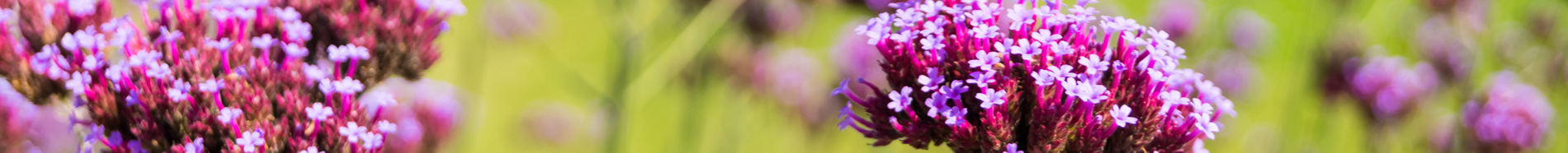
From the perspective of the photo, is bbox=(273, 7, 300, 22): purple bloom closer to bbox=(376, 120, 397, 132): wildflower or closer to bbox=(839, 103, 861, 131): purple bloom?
bbox=(376, 120, 397, 132): wildflower

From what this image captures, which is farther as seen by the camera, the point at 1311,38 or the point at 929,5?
the point at 1311,38

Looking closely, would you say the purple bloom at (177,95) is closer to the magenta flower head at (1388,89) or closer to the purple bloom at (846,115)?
the purple bloom at (846,115)

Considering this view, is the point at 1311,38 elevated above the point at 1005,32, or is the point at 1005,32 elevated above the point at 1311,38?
the point at 1311,38

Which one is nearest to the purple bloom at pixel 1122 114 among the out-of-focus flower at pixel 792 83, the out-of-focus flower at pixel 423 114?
the out-of-focus flower at pixel 423 114

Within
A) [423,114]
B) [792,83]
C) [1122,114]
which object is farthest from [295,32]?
[792,83]

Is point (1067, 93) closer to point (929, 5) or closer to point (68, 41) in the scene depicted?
point (929, 5)

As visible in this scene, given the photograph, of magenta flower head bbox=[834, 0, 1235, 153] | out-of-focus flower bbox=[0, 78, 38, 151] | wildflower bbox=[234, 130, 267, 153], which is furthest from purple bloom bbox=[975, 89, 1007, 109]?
out-of-focus flower bbox=[0, 78, 38, 151]

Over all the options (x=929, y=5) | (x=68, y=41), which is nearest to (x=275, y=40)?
(x=68, y=41)
